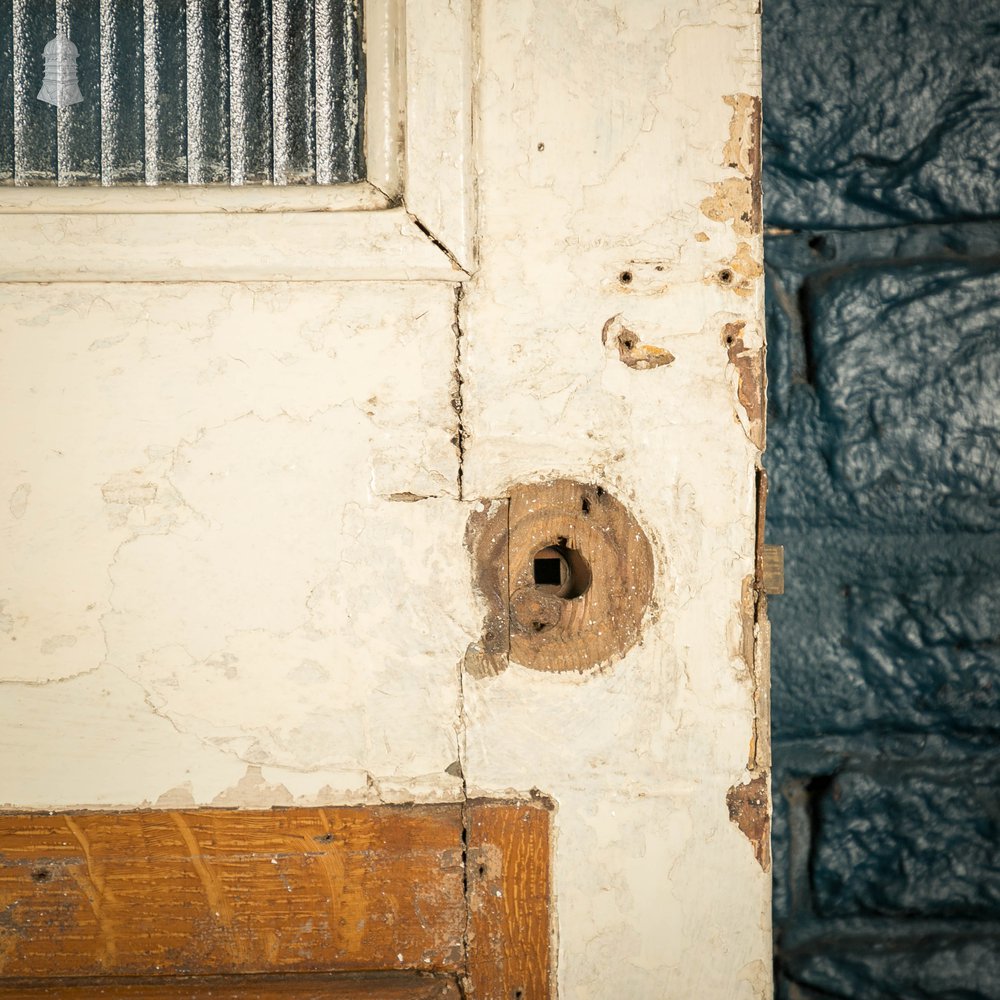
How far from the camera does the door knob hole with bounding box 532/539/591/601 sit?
37.3 inches

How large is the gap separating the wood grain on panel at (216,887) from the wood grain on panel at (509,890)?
0.03m

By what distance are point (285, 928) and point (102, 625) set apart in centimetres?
41

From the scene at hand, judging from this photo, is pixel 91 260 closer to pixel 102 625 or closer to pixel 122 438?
pixel 122 438

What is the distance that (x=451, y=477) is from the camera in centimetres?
94

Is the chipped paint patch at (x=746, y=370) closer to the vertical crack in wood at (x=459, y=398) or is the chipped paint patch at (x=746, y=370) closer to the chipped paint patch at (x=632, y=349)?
the chipped paint patch at (x=632, y=349)

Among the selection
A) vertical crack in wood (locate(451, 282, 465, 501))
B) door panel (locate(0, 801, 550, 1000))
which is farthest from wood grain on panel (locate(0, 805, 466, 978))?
vertical crack in wood (locate(451, 282, 465, 501))

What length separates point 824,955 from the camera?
1250 millimetres

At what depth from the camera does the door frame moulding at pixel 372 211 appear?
0.93 m

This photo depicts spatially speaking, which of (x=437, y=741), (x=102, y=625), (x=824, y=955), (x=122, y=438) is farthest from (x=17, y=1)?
(x=824, y=955)

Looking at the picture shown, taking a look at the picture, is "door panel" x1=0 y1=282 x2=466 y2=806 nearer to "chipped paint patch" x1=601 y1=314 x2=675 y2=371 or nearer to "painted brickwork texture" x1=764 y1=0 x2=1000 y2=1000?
"chipped paint patch" x1=601 y1=314 x2=675 y2=371

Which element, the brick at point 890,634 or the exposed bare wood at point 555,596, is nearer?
the exposed bare wood at point 555,596

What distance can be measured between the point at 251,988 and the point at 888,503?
1102 mm

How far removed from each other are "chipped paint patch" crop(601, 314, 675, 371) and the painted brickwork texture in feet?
1.34

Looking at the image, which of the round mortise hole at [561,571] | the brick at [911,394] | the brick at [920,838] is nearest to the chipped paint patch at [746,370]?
the round mortise hole at [561,571]
